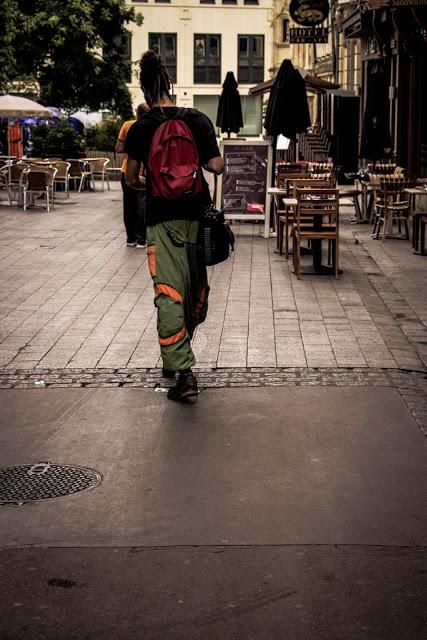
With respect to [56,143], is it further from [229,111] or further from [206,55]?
[206,55]

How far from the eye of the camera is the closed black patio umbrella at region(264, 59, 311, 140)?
16.9 metres

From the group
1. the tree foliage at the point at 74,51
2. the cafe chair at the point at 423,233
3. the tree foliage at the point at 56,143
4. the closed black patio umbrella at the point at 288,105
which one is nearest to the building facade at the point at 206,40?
the tree foliage at the point at 74,51

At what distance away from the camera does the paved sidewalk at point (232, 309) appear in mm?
8602

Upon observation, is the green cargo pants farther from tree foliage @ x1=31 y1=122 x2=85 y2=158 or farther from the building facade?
the building facade

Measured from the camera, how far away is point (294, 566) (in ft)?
15.2

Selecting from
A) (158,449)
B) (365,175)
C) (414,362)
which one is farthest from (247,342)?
(365,175)

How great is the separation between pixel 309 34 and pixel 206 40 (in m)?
37.0

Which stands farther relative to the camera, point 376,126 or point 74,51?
point 74,51

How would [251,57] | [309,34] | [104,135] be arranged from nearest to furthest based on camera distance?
1. [309,34]
2. [104,135]
3. [251,57]

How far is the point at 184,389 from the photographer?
7.31 metres

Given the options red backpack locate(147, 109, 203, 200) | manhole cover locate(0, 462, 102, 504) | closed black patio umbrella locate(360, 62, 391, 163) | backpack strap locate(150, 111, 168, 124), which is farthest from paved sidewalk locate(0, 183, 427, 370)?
manhole cover locate(0, 462, 102, 504)

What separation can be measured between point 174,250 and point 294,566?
9.98ft

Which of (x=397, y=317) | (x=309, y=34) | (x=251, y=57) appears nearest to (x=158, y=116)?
(x=397, y=317)

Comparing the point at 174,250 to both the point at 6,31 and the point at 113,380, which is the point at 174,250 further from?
the point at 6,31
